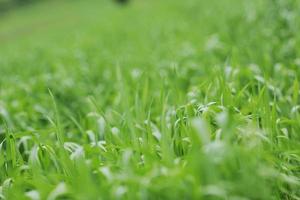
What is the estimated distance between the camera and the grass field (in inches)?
57.0

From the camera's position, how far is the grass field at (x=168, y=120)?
1448 millimetres

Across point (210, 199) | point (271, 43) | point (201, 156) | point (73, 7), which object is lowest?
point (210, 199)

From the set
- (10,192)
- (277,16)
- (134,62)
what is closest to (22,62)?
(134,62)

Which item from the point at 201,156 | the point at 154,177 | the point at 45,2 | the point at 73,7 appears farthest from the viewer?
the point at 45,2

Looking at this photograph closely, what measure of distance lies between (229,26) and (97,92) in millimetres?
2781

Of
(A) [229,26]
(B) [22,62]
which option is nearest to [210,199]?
(A) [229,26]

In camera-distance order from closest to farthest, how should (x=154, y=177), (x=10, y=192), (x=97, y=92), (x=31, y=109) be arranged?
(x=154, y=177) < (x=10, y=192) < (x=31, y=109) < (x=97, y=92)

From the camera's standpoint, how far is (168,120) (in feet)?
8.23

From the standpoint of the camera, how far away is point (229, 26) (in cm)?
622

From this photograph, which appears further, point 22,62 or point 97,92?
point 22,62

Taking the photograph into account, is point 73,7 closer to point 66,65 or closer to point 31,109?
point 66,65

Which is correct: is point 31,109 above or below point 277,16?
below

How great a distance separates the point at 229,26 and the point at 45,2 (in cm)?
3956

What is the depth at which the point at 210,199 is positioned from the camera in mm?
1438
